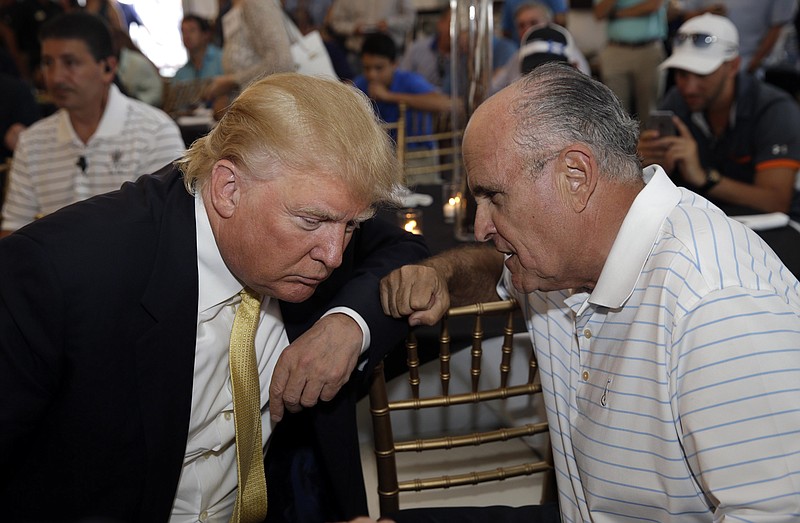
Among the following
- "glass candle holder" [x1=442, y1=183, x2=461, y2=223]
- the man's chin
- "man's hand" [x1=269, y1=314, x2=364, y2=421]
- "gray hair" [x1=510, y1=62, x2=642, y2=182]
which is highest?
"gray hair" [x1=510, y1=62, x2=642, y2=182]

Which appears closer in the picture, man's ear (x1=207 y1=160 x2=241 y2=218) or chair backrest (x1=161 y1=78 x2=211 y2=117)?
man's ear (x1=207 y1=160 x2=241 y2=218)

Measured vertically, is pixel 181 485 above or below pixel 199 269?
below

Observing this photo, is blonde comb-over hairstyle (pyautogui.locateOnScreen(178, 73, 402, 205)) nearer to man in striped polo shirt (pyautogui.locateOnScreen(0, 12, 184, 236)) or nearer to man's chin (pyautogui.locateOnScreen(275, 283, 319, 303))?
man's chin (pyautogui.locateOnScreen(275, 283, 319, 303))

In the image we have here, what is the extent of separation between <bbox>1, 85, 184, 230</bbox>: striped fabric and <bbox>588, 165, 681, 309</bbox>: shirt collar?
7.82 ft

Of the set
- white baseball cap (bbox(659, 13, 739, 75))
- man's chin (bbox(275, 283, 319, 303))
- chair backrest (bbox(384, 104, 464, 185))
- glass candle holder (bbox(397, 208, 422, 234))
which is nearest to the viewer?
man's chin (bbox(275, 283, 319, 303))

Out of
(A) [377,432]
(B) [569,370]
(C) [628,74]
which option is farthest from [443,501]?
(C) [628,74]

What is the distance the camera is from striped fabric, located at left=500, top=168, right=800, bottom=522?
1127mm

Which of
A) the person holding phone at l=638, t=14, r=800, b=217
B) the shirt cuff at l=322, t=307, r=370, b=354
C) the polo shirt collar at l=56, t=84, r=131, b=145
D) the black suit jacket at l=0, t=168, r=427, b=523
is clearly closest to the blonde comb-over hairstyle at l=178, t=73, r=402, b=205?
the black suit jacket at l=0, t=168, r=427, b=523

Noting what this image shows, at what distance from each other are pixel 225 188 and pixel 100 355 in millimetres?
370

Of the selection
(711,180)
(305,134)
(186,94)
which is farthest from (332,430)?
(186,94)

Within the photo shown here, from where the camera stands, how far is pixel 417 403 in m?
1.69

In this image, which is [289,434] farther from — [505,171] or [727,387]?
[727,387]

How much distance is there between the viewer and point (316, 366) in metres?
1.49

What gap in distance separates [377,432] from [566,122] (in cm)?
78
